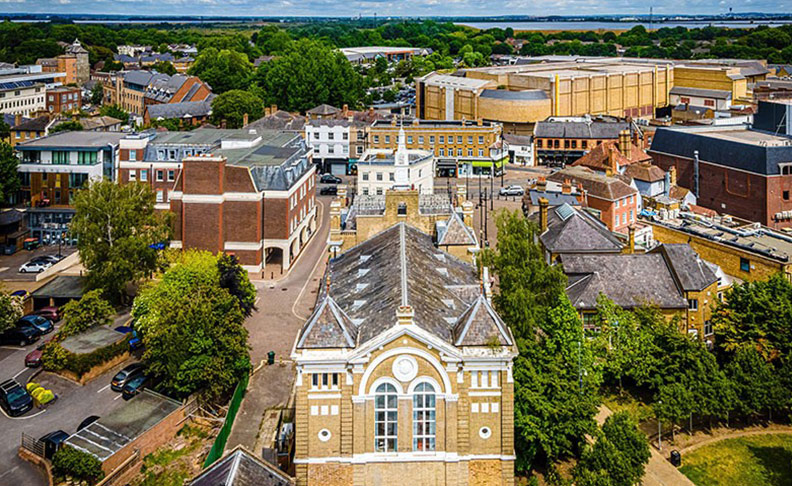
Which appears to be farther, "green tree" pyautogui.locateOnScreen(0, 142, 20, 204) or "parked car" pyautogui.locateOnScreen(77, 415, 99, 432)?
"green tree" pyautogui.locateOnScreen(0, 142, 20, 204)

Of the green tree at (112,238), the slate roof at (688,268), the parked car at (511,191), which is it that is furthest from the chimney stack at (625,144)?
the green tree at (112,238)

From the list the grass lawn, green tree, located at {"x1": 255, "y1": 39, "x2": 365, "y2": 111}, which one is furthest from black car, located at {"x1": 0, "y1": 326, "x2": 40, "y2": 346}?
green tree, located at {"x1": 255, "y1": 39, "x2": 365, "y2": 111}

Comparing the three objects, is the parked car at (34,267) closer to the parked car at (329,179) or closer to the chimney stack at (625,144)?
the parked car at (329,179)

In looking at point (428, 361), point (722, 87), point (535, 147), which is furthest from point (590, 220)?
point (722, 87)

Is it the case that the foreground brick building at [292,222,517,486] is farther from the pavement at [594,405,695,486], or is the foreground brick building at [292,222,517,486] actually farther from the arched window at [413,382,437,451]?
the pavement at [594,405,695,486]

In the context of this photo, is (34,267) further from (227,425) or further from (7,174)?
(227,425)
